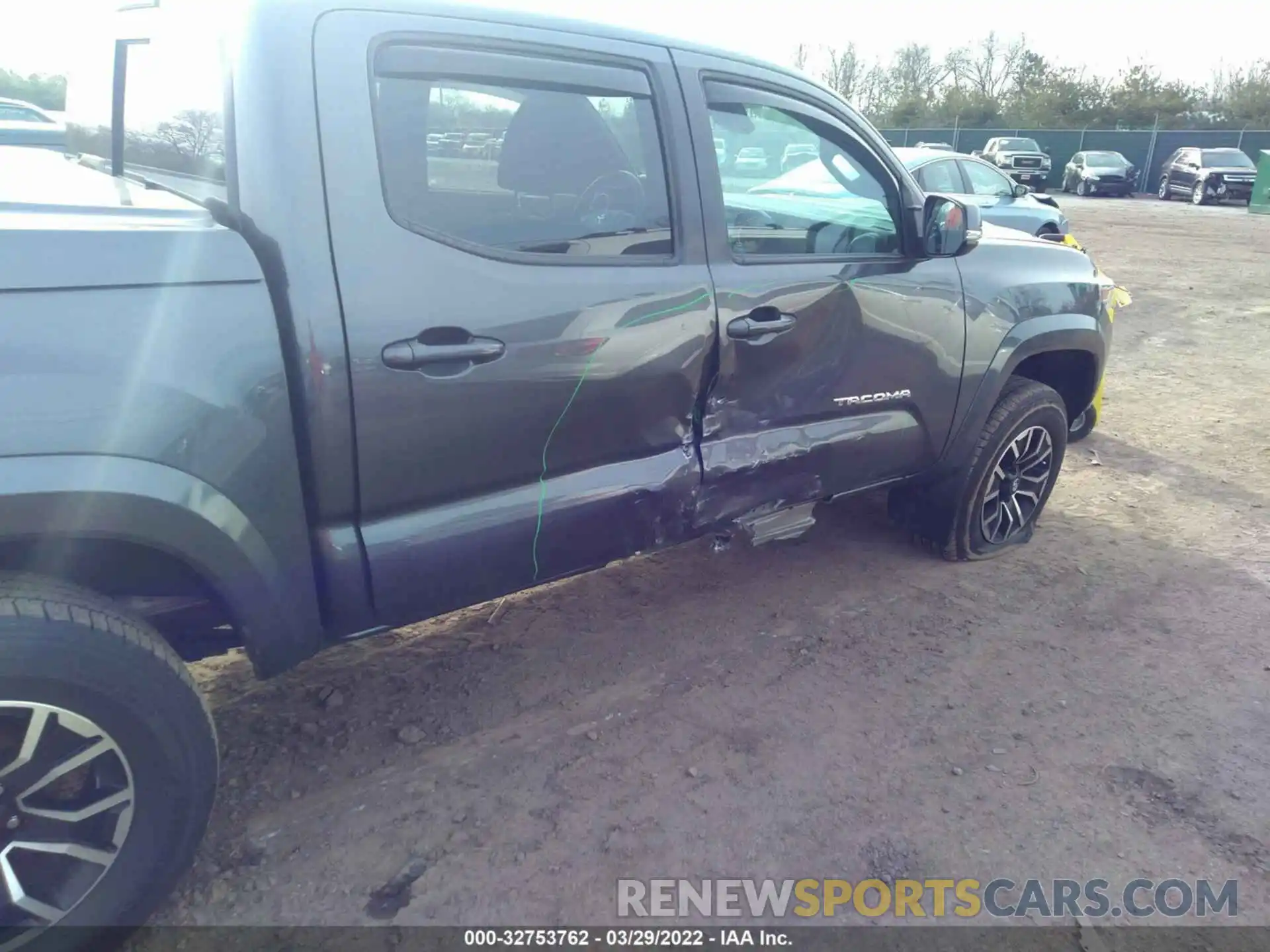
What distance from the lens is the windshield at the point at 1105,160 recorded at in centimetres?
2997

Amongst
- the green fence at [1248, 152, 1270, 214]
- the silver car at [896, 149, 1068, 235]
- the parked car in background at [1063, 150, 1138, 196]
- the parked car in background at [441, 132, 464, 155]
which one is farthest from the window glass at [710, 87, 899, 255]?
the parked car in background at [1063, 150, 1138, 196]

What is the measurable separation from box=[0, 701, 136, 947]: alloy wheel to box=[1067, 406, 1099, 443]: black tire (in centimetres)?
412

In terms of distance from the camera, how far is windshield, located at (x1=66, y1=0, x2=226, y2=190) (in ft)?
7.24

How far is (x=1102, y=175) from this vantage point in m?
29.8

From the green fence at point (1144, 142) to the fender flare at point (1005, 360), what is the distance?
3320 centimetres

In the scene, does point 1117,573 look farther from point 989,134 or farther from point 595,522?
point 989,134

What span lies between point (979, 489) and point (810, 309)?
1.45m

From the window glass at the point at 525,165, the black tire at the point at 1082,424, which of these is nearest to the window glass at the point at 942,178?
the black tire at the point at 1082,424

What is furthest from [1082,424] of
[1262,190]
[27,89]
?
[1262,190]

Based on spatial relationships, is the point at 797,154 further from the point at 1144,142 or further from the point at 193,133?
the point at 1144,142

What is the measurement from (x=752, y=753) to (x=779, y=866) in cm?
46

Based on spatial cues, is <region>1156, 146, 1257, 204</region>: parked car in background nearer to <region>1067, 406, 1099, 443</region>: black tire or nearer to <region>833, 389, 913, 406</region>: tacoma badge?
<region>1067, 406, 1099, 443</region>: black tire

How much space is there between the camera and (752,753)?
2.89 m

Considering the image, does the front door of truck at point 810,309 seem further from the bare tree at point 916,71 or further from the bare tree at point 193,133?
the bare tree at point 916,71
